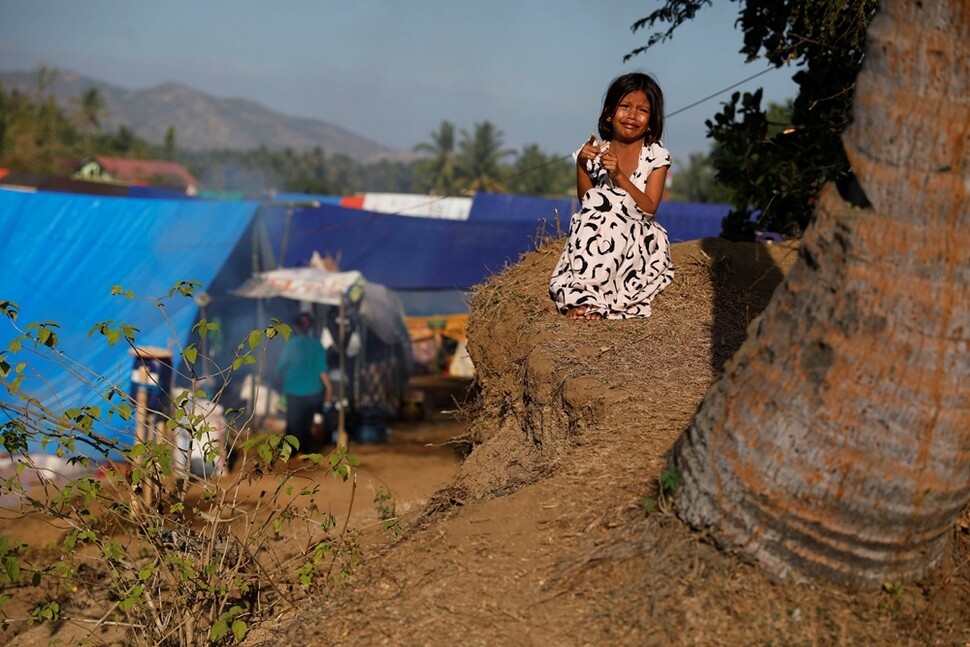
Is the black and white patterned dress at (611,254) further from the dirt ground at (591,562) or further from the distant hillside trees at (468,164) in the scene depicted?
the distant hillside trees at (468,164)

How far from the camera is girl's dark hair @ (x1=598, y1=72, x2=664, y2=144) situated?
528 cm

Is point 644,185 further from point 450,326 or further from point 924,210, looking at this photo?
point 450,326

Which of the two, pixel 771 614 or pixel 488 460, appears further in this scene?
pixel 488 460

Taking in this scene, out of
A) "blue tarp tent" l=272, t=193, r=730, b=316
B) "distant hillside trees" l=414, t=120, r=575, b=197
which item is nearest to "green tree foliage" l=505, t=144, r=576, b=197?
"distant hillside trees" l=414, t=120, r=575, b=197

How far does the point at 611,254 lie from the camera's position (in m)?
5.34

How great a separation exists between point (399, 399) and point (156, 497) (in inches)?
459

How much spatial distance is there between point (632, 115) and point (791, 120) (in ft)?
9.77

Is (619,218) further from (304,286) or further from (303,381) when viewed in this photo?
(304,286)

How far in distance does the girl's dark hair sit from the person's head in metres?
8.30

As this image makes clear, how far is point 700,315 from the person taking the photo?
538 centimetres

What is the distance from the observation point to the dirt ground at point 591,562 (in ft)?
8.49

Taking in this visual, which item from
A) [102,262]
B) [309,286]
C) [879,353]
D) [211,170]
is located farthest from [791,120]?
[211,170]

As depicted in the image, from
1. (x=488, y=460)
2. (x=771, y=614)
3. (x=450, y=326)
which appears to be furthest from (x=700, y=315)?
(x=450, y=326)

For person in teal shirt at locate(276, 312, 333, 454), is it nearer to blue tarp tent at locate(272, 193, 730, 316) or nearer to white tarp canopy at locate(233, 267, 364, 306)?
A: white tarp canopy at locate(233, 267, 364, 306)
